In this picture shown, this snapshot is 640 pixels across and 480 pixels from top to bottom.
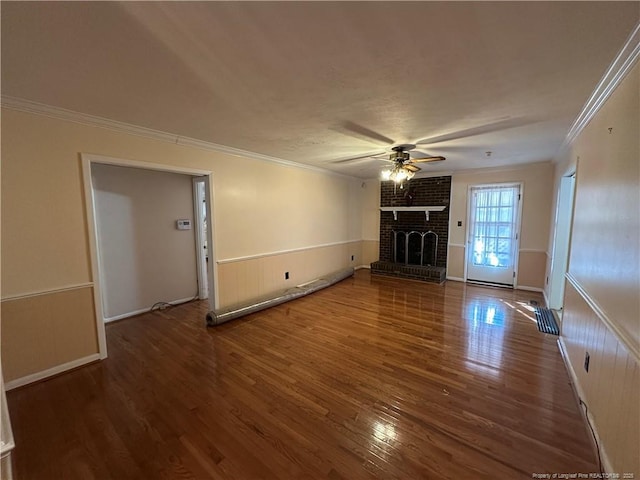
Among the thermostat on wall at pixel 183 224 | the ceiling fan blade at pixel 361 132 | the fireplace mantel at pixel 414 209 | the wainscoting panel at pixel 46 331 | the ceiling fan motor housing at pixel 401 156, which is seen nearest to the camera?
the wainscoting panel at pixel 46 331

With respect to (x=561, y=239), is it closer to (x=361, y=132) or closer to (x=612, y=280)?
(x=612, y=280)

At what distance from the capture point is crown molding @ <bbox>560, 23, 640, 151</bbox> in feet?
4.65

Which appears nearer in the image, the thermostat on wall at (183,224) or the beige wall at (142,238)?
the beige wall at (142,238)

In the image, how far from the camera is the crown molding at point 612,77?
1416 mm

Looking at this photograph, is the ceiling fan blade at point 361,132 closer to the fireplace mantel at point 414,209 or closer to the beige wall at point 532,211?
the fireplace mantel at point 414,209

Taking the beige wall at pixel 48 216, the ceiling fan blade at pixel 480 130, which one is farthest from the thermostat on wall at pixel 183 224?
the ceiling fan blade at pixel 480 130

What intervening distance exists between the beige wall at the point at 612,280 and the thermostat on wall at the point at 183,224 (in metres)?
4.88

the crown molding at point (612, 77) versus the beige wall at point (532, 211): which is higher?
the crown molding at point (612, 77)

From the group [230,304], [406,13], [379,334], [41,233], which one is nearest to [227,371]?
[230,304]

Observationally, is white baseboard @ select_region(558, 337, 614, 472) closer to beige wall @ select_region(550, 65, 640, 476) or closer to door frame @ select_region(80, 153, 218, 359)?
beige wall @ select_region(550, 65, 640, 476)

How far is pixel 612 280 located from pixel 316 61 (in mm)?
2226

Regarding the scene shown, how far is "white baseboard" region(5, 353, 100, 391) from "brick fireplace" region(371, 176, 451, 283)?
16.9ft

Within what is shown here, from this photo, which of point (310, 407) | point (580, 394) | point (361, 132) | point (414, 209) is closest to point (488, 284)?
point (414, 209)

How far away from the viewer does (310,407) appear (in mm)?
2074
